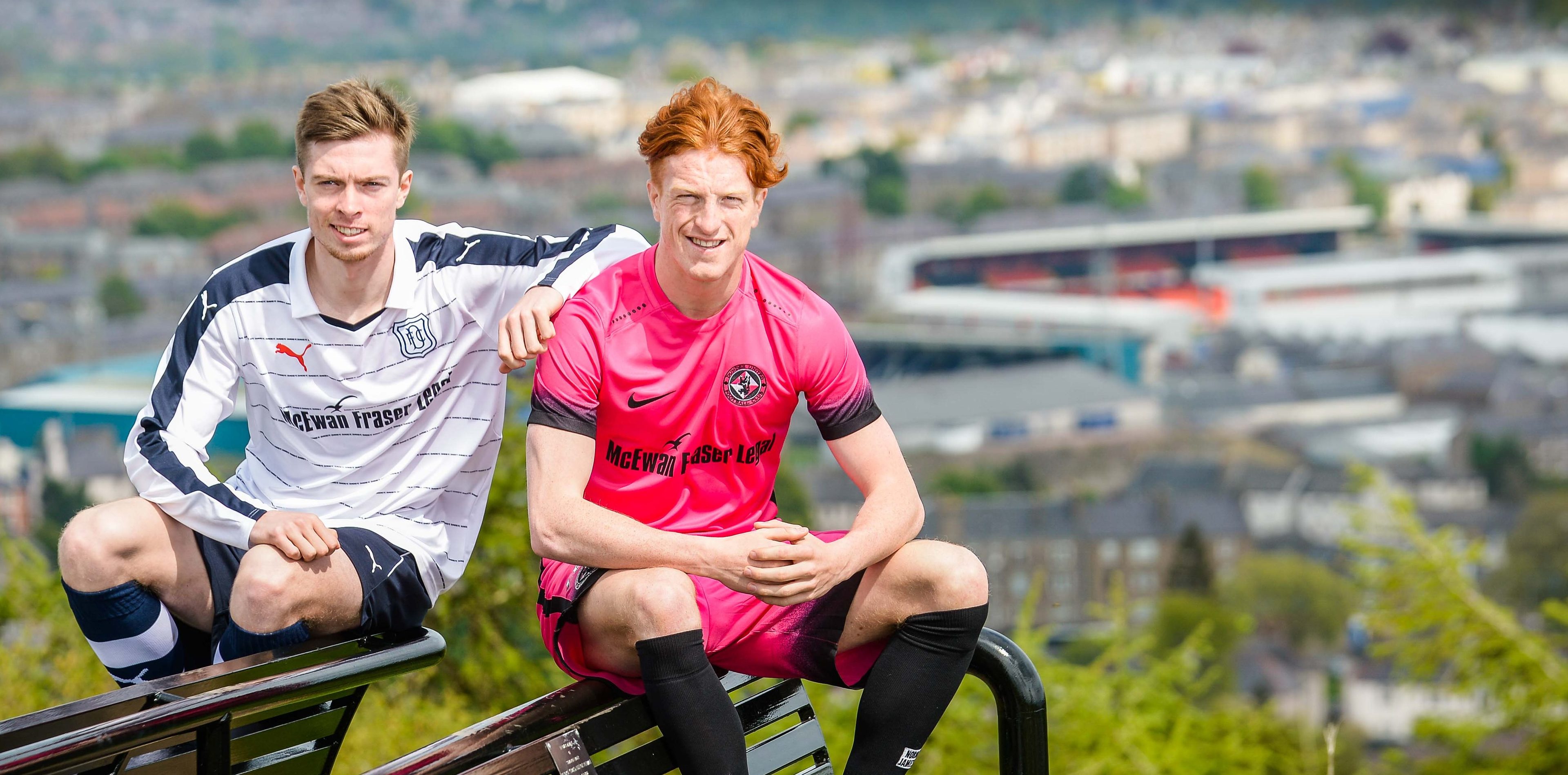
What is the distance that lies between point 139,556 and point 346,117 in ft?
1.51

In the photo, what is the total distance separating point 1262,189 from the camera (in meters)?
69.6

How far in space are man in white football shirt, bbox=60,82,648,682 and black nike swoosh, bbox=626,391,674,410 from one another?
10 centimetres

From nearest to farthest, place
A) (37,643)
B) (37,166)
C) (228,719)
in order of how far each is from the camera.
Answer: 1. (228,719)
2. (37,643)
3. (37,166)

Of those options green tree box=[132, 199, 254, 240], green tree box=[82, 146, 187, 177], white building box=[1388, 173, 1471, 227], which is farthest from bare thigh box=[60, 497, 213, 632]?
white building box=[1388, 173, 1471, 227]

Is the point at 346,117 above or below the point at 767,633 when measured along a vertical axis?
above

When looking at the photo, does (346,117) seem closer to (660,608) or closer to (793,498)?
(660,608)

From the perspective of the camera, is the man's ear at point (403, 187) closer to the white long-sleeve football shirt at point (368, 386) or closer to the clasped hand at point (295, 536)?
the white long-sleeve football shirt at point (368, 386)

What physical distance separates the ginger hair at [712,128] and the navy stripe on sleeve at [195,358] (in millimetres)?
443

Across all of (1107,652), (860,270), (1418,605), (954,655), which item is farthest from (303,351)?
(860,270)

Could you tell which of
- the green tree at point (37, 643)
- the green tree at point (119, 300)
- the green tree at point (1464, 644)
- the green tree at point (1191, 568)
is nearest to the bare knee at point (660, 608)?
the green tree at point (37, 643)

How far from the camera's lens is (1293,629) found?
1428 inches

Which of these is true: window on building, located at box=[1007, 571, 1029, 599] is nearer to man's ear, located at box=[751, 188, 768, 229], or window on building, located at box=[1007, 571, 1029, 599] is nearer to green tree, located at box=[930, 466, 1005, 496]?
green tree, located at box=[930, 466, 1005, 496]

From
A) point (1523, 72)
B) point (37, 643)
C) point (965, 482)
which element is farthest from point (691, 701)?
point (1523, 72)

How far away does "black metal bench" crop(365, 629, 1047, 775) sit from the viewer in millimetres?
1344
